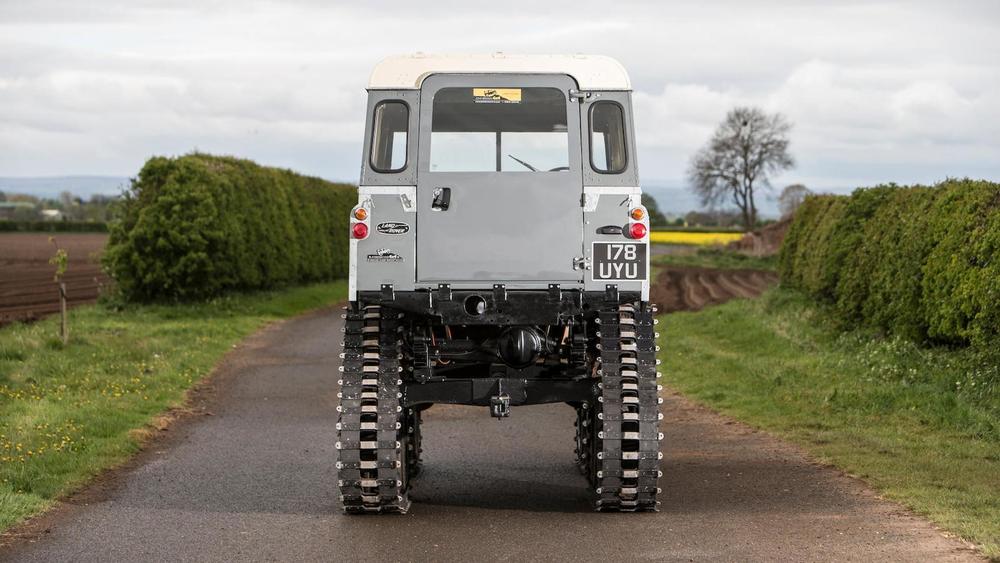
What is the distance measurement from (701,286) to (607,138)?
33.0 m

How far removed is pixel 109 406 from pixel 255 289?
Answer: 17.6m

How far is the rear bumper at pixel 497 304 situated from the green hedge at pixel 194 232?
18.5 meters

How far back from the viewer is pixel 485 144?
9781mm

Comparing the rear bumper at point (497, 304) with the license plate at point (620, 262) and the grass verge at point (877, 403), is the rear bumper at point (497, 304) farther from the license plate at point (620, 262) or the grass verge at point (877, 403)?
the grass verge at point (877, 403)

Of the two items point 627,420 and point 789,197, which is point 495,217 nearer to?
point 627,420

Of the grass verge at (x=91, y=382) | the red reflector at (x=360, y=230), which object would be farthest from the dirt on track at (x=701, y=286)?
the red reflector at (x=360, y=230)

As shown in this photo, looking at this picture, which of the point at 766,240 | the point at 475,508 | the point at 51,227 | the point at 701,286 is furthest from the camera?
the point at 51,227

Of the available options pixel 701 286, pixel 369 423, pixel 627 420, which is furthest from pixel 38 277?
pixel 627 420

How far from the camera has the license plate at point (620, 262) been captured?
9.43m

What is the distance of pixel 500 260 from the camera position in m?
9.48

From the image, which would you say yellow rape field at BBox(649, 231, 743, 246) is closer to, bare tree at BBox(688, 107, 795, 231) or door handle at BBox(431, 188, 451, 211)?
bare tree at BBox(688, 107, 795, 231)

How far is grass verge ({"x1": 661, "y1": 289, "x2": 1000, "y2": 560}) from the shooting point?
31.8 feet

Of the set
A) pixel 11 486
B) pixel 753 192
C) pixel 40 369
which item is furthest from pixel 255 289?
pixel 753 192

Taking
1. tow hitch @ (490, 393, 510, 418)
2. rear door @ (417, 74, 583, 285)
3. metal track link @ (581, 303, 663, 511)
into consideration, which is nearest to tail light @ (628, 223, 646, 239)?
rear door @ (417, 74, 583, 285)
